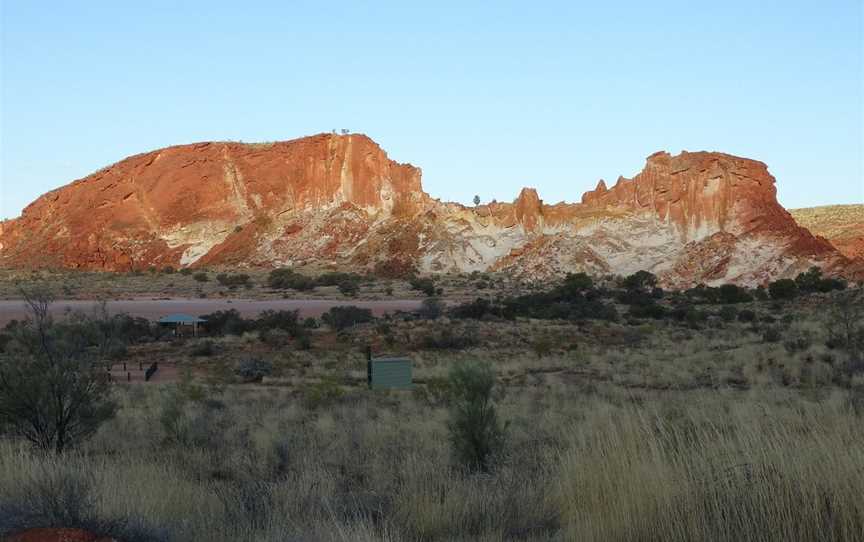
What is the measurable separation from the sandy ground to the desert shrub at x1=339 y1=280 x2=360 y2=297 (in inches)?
187

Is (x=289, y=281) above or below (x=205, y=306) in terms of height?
above

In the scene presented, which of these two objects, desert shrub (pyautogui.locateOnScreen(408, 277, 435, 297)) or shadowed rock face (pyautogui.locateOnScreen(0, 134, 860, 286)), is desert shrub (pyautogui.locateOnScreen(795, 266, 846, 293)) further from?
desert shrub (pyautogui.locateOnScreen(408, 277, 435, 297))

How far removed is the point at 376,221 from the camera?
3964 inches

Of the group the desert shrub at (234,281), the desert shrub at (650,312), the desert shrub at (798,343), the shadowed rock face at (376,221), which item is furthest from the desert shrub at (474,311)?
the shadowed rock face at (376,221)

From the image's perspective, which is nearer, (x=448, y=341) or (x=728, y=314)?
(x=448, y=341)

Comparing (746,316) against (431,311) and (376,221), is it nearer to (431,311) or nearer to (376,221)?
(431,311)

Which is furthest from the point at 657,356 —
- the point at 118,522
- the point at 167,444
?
the point at 118,522

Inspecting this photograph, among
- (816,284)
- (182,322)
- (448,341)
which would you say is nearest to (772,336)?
(448,341)

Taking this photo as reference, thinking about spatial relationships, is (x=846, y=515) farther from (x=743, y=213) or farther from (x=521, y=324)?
(x=743, y=213)

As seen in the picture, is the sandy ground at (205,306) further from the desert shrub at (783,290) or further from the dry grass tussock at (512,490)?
the dry grass tussock at (512,490)

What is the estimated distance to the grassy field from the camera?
4.71 meters

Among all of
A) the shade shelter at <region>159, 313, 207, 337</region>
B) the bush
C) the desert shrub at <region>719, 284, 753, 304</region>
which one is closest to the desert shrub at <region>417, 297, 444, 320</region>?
the shade shelter at <region>159, 313, 207, 337</region>

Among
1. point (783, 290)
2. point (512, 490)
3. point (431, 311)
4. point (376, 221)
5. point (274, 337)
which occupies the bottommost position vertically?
point (783, 290)

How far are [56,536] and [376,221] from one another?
96.6m
